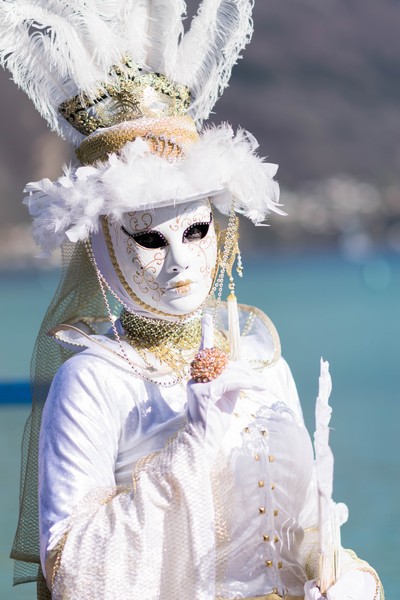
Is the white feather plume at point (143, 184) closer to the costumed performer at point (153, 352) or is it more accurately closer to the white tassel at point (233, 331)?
the costumed performer at point (153, 352)

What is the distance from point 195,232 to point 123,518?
66 cm

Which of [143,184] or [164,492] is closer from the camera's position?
[164,492]

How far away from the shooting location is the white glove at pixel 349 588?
6.85 ft

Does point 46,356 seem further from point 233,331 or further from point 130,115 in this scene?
point 130,115

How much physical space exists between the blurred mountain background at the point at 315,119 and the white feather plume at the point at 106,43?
15793mm

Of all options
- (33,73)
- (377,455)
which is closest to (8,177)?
(377,455)

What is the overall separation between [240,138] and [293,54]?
17441mm

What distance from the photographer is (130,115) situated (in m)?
2.38

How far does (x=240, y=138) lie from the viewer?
2.35m

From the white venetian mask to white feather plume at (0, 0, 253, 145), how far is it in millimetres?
327

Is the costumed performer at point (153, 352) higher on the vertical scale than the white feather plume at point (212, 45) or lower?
lower

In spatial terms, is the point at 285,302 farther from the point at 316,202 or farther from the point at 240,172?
the point at 240,172

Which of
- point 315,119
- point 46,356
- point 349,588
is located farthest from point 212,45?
point 315,119

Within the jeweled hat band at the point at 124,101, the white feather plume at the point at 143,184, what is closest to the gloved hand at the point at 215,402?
the white feather plume at the point at 143,184
